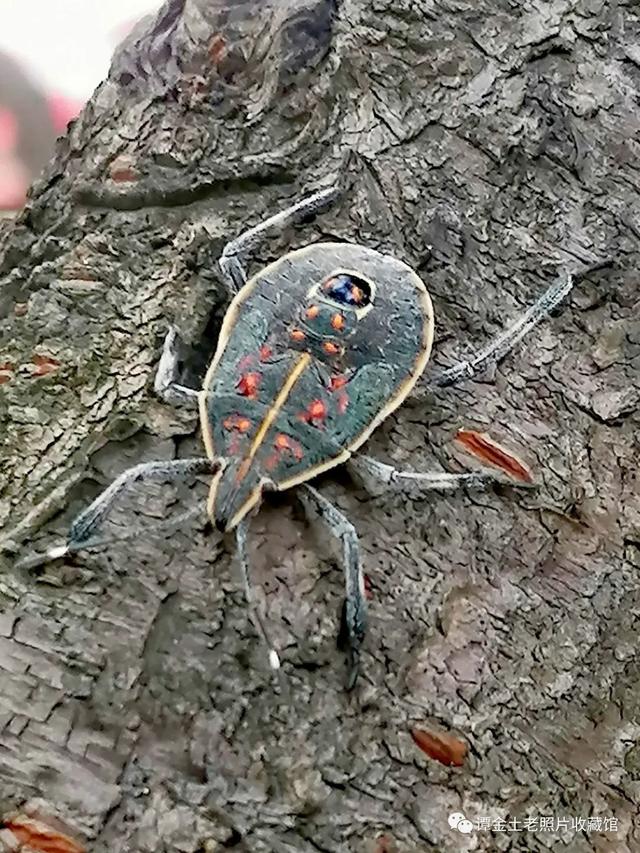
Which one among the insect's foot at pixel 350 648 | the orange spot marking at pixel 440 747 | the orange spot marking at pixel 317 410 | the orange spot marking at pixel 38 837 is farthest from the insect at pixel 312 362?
the orange spot marking at pixel 38 837

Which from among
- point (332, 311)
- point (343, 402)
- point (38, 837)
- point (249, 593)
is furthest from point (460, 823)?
point (332, 311)

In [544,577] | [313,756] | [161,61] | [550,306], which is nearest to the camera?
[313,756]

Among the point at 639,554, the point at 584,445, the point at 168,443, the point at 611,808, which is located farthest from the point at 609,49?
the point at 611,808

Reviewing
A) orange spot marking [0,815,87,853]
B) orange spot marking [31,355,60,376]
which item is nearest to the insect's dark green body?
orange spot marking [31,355,60,376]

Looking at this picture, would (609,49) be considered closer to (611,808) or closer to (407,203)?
(407,203)

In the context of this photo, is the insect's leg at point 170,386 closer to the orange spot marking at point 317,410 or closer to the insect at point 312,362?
the insect at point 312,362

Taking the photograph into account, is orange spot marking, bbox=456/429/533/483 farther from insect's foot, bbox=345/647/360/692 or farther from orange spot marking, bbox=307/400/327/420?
insect's foot, bbox=345/647/360/692

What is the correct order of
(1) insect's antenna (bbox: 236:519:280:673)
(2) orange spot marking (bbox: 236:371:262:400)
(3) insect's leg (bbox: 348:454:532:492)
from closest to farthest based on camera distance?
(1) insect's antenna (bbox: 236:519:280:673), (3) insect's leg (bbox: 348:454:532:492), (2) orange spot marking (bbox: 236:371:262:400)
